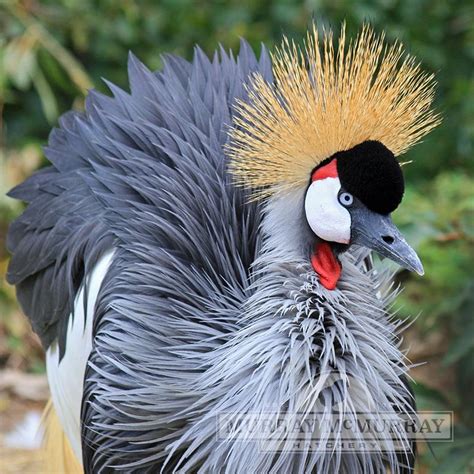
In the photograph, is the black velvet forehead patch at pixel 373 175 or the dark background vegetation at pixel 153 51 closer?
the black velvet forehead patch at pixel 373 175

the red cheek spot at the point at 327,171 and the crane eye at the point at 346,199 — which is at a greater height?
the red cheek spot at the point at 327,171

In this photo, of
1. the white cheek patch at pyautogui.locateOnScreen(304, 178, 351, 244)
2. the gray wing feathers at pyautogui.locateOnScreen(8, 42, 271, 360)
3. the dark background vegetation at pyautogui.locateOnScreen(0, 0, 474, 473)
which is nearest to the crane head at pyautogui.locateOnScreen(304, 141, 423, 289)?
the white cheek patch at pyautogui.locateOnScreen(304, 178, 351, 244)

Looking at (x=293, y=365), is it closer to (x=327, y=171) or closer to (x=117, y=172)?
(x=327, y=171)

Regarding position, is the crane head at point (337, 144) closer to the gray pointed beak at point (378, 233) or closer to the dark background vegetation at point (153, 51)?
the gray pointed beak at point (378, 233)

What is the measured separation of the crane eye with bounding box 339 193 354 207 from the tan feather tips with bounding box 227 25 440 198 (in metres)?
0.07

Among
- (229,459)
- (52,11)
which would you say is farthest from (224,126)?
(52,11)

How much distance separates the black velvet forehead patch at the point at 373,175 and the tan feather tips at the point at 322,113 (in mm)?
46

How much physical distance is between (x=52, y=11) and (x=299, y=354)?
230 cm

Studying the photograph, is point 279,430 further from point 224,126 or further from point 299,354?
point 224,126

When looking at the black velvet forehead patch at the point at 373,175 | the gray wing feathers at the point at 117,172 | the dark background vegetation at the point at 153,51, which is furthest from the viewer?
the dark background vegetation at the point at 153,51

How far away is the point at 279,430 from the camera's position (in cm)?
141

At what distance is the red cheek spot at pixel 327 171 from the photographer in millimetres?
1433

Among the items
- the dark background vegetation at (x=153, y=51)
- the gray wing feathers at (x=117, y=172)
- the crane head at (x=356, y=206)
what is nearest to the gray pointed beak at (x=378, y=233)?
the crane head at (x=356, y=206)

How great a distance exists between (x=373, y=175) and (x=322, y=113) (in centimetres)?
15
